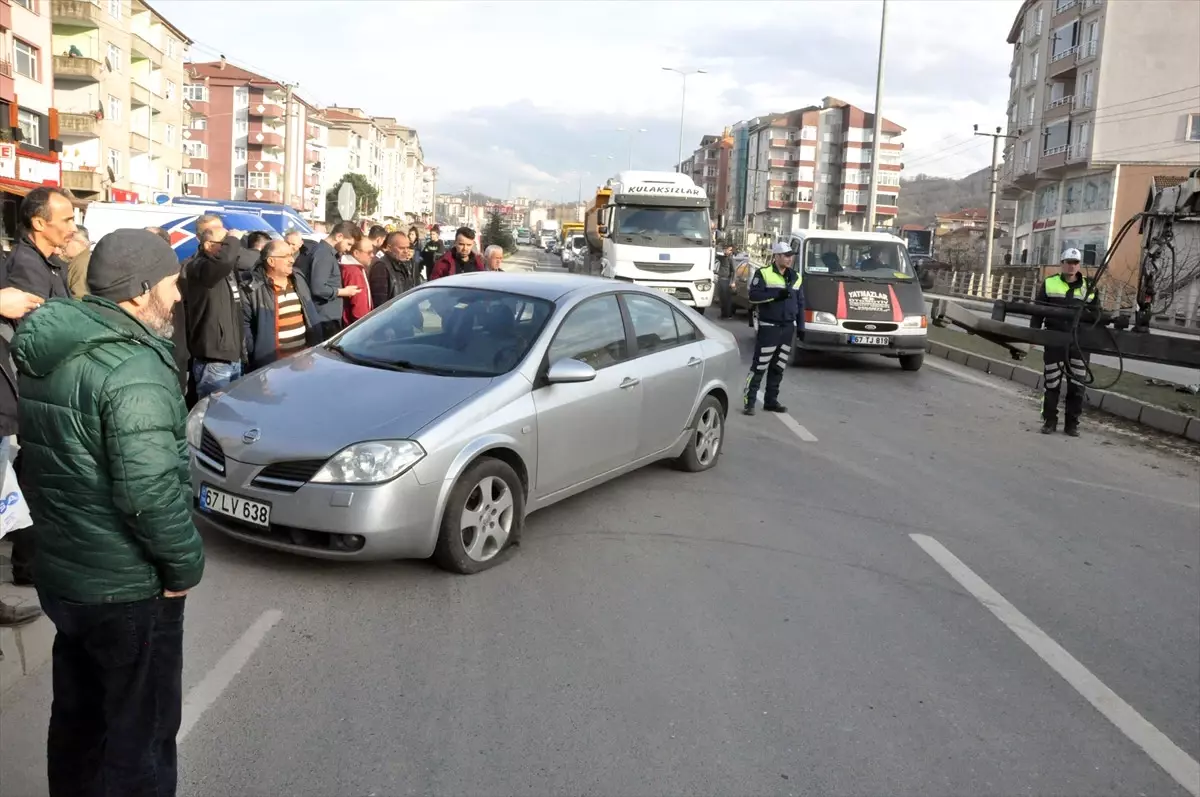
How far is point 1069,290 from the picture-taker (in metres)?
10.5

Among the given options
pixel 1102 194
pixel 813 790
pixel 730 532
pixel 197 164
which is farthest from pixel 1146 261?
pixel 197 164

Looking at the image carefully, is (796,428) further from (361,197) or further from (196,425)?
(361,197)

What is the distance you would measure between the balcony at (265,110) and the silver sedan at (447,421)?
87.2 metres

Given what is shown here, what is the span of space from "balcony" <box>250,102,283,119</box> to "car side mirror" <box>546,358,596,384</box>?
88.3 m

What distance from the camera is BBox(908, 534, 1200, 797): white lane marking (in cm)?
381

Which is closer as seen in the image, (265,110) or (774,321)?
(774,321)

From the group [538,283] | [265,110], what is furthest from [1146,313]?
[265,110]

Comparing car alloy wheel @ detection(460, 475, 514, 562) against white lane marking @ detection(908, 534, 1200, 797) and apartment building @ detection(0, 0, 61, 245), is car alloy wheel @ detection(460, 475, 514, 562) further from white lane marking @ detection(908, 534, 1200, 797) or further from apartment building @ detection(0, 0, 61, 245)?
apartment building @ detection(0, 0, 61, 245)

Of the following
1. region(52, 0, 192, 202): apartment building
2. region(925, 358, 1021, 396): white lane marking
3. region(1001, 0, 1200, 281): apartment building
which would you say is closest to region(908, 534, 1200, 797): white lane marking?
region(925, 358, 1021, 396): white lane marking

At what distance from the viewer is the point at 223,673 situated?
4.18 m

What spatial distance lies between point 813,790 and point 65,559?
245 cm

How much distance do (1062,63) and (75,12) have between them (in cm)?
5215

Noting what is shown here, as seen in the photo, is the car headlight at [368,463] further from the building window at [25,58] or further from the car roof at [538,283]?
the building window at [25,58]

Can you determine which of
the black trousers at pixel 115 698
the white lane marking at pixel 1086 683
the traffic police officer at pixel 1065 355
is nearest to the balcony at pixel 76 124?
the traffic police officer at pixel 1065 355
